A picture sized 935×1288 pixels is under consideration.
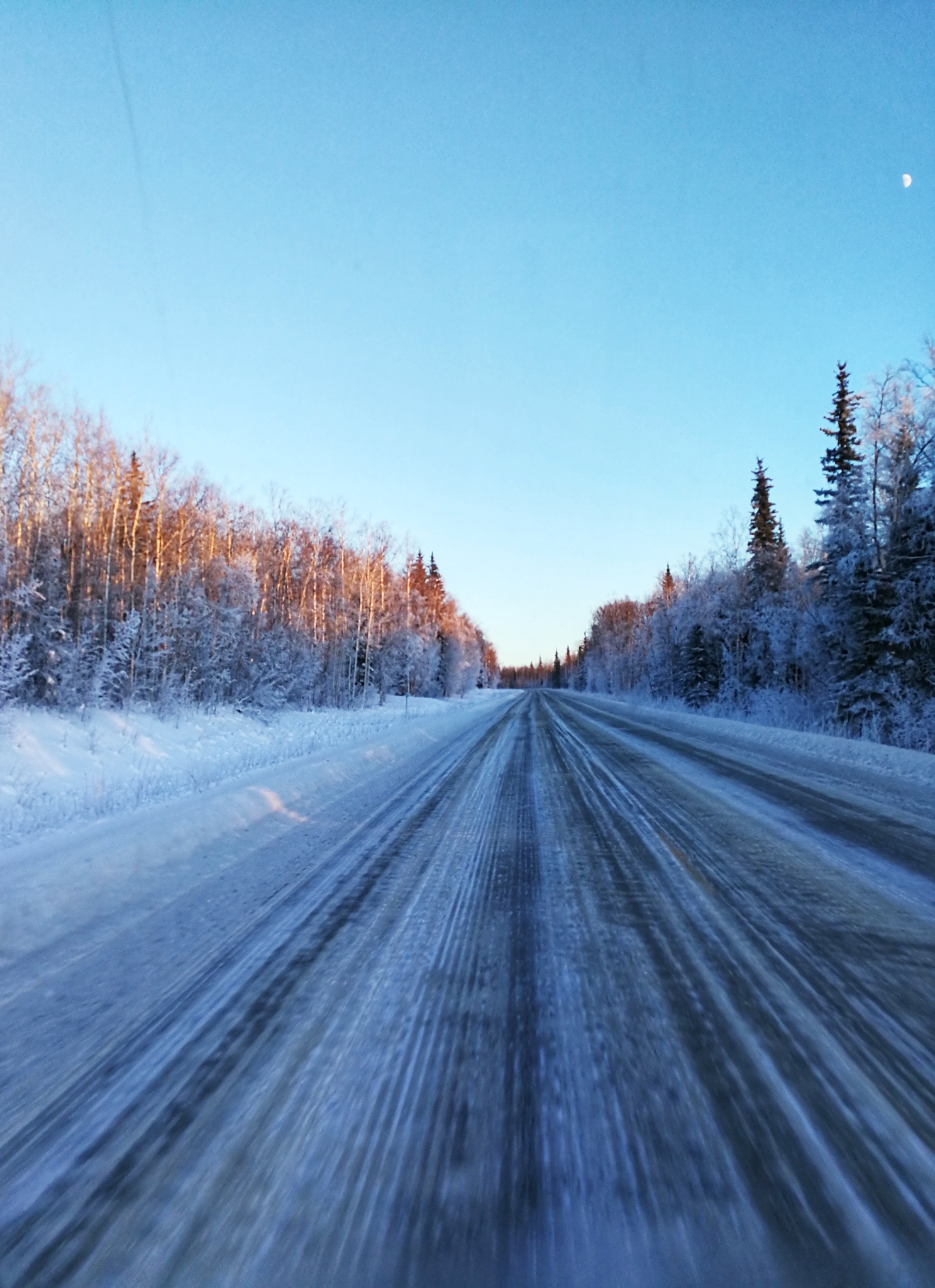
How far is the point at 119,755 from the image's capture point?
1337 centimetres

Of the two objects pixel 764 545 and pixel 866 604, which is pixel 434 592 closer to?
pixel 764 545

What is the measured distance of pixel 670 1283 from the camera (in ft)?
5.25

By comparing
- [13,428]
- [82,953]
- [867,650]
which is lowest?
[82,953]

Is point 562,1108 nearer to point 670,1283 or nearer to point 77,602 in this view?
point 670,1283

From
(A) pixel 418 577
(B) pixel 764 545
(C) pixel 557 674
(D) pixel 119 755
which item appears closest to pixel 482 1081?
(D) pixel 119 755

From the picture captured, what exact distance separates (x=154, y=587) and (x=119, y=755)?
9.42m

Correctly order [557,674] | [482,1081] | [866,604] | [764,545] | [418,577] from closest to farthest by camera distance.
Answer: [482,1081] → [866,604] → [764,545] → [418,577] → [557,674]

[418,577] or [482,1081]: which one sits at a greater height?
[418,577]

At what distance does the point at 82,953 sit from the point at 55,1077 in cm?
138

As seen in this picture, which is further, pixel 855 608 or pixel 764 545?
pixel 764 545

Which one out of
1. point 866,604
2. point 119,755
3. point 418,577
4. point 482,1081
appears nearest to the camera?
point 482,1081

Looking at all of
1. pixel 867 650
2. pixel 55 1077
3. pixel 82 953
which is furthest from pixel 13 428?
pixel 867 650

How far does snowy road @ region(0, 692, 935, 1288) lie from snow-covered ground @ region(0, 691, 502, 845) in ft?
14.0

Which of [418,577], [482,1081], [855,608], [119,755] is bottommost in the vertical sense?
[119,755]
